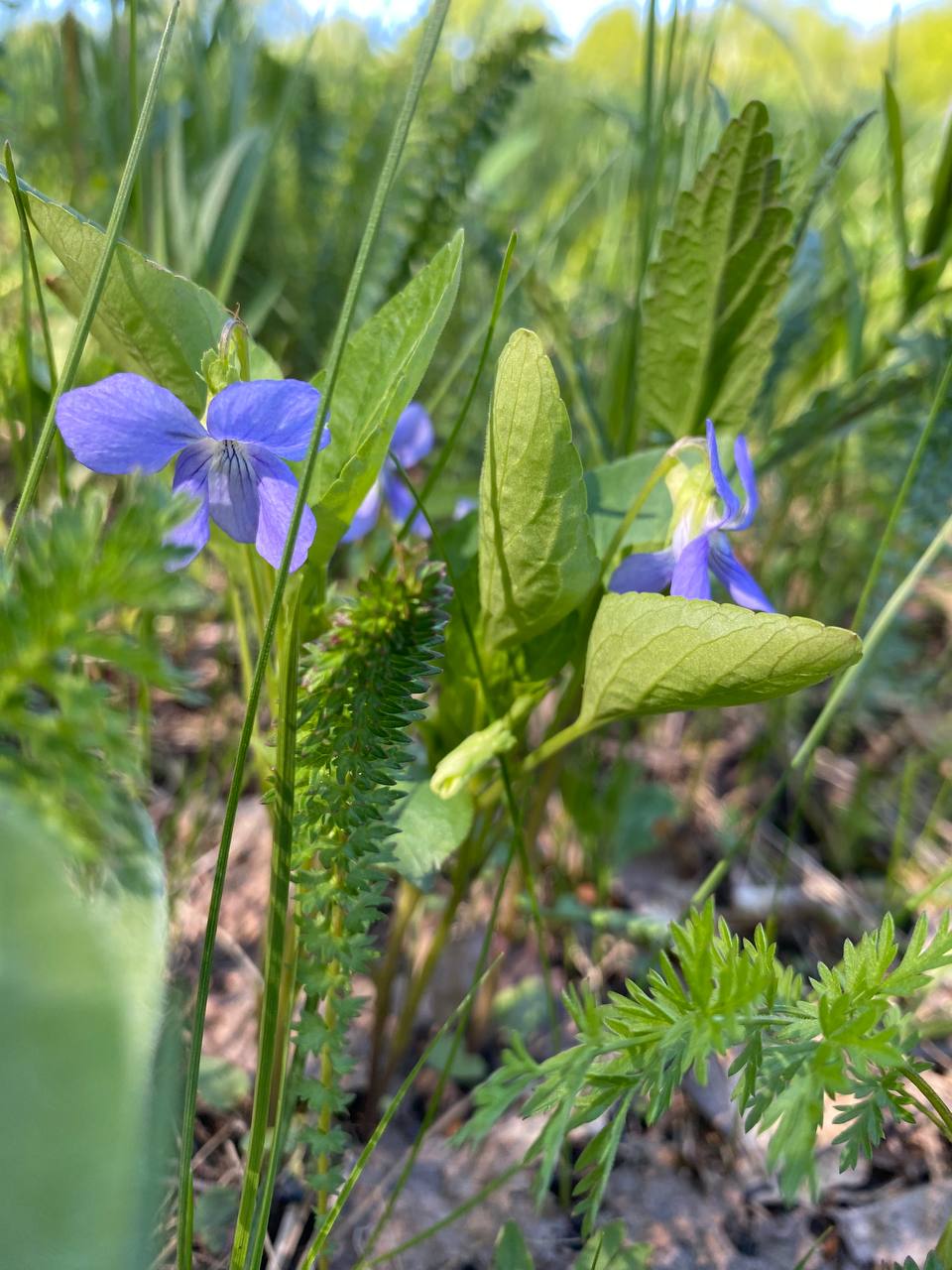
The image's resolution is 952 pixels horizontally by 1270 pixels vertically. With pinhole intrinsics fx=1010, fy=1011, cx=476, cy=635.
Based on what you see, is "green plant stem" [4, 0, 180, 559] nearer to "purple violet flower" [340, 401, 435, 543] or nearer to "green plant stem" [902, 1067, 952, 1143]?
"purple violet flower" [340, 401, 435, 543]

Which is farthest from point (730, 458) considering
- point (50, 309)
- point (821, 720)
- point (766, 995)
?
point (50, 309)

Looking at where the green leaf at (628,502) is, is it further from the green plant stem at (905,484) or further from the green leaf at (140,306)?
the green leaf at (140,306)

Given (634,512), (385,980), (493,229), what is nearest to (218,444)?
(634,512)

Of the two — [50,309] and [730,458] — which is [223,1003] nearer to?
[730,458]

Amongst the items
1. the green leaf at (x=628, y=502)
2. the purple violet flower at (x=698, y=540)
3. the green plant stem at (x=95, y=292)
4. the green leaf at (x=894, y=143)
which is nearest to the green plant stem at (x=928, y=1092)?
the purple violet flower at (x=698, y=540)

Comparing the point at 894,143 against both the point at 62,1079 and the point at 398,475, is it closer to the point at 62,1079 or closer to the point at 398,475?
the point at 398,475
